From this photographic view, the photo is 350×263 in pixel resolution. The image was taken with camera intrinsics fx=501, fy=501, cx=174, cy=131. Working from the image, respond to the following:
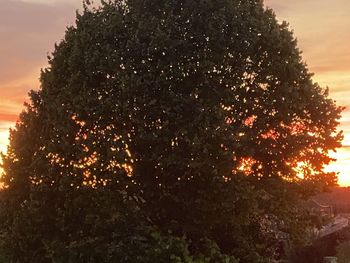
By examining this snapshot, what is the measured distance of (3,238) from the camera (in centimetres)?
3139

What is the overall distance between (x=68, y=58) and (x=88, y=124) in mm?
4914

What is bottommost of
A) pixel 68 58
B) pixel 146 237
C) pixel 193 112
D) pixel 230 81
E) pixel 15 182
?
pixel 146 237

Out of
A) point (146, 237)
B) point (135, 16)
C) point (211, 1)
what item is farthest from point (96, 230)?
point (211, 1)

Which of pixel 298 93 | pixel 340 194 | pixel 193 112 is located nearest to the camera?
pixel 193 112

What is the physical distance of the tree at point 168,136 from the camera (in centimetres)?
2756

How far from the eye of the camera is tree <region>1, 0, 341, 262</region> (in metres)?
27.6

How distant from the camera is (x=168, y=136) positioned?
2781 centimetres

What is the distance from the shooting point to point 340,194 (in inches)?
3393

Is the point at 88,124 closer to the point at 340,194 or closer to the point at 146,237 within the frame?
the point at 146,237

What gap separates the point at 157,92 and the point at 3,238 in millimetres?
13547

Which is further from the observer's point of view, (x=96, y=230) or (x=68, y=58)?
(x=68, y=58)

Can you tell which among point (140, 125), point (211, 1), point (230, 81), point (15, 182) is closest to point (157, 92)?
point (140, 125)

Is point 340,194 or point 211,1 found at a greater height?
point 211,1

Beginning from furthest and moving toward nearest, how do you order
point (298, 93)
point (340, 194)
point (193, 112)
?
point (340, 194)
point (298, 93)
point (193, 112)
